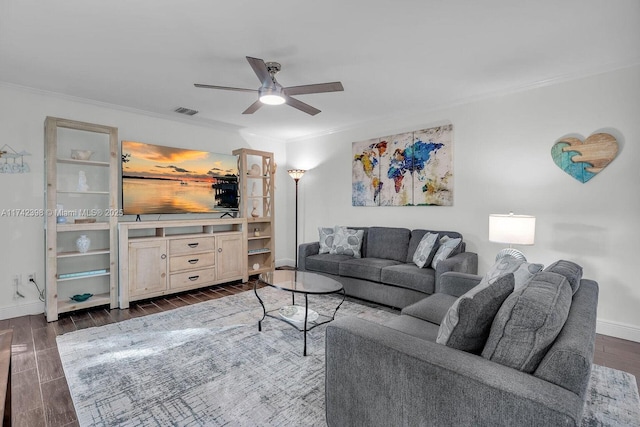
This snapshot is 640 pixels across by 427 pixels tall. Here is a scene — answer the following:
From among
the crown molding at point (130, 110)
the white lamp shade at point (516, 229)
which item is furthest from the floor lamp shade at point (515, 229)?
the crown molding at point (130, 110)

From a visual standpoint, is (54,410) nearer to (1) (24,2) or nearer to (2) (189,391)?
(2) (189,391)

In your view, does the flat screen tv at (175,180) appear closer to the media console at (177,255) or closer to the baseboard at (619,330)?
the media console at (177,255)

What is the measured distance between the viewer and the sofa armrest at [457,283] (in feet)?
8.48

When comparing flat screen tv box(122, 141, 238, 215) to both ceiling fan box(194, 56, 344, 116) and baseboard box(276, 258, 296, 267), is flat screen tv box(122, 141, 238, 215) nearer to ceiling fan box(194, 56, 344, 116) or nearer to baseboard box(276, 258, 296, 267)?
baseboard box(276, 258, 296, 267)

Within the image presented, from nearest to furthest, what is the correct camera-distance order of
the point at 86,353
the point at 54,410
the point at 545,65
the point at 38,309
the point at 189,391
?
1. the point at 54,410
2. the point at 189,391
3. the point at 86,353
4. the point at 545,65
5. the point at 38,309

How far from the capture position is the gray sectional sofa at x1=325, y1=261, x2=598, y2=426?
3.27 ft

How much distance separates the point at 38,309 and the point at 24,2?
3.16 metres

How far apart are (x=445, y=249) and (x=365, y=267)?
938 mm

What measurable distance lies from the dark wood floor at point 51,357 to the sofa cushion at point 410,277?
1399 millimetres

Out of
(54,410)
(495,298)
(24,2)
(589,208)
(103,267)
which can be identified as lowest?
(54,410)

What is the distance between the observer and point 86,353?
2.56 metres

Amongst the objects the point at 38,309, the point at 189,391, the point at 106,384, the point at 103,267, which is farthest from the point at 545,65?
the point at 38,309

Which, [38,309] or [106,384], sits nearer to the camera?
[106,384]

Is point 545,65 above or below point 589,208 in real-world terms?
above
